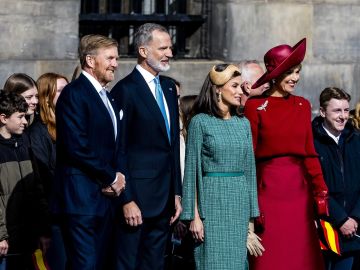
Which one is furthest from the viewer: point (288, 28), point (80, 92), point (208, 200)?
point (288, 28)

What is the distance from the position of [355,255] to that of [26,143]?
2.86 m

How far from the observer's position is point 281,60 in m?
9.48

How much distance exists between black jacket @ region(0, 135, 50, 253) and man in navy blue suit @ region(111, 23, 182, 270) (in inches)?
33.8

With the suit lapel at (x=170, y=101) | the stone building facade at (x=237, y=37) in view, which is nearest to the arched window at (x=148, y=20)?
the stone building facade at (x=237, y=37)

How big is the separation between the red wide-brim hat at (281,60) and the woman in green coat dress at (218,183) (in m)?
0.47

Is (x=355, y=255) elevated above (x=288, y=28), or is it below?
below

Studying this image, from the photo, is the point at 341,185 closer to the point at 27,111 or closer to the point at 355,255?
the point at 355,255

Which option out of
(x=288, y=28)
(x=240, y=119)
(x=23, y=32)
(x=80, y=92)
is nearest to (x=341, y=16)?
(x=288, y=28)

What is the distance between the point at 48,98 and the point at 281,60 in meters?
1.91

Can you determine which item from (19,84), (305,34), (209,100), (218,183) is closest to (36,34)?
(19,84)

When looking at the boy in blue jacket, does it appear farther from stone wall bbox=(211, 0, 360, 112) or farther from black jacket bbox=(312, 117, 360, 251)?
stone wall bbox=(211, 0, 360, 112)

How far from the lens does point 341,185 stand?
33.3ft

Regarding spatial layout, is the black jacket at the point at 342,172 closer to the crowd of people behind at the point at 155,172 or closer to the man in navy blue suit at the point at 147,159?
the crowd of people behind at the point at 155,172

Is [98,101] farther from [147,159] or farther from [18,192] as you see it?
[18,192]
